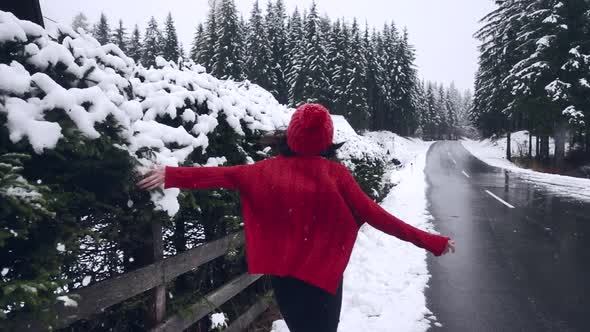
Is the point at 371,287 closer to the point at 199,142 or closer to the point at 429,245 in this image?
the point at 429,245

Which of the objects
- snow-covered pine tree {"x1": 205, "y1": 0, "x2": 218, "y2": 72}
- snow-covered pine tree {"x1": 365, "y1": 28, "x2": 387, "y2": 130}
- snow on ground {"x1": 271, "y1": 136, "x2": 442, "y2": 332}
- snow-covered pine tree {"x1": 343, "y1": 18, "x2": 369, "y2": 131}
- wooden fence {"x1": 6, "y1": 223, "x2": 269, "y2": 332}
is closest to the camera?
wooden fence {"x1": 6, "y1": 223, "x2": 269, "y2": 332}

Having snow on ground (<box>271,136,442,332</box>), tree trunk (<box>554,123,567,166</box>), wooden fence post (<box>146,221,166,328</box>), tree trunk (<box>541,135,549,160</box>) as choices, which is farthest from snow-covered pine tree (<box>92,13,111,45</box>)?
wooden fence post (<box>146,221,166,328</box>)

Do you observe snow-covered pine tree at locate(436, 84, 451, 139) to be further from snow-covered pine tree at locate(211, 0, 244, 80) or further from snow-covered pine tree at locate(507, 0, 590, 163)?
snow-covered pine tree at locate(507, 0, 590, 163)

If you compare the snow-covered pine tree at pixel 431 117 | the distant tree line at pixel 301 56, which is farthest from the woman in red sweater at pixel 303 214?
the snow-covered pine tree at pixel 431 117

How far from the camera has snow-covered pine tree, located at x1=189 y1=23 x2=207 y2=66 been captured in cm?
4699

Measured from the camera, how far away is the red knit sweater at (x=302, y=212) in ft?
6.96

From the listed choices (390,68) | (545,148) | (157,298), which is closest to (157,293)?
(157,298)

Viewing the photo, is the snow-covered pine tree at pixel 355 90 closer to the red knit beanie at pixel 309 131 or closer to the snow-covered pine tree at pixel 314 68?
the snow-covered pine tree at pixel 314 68

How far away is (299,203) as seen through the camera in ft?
6.89

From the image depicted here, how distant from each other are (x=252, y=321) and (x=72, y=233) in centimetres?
264

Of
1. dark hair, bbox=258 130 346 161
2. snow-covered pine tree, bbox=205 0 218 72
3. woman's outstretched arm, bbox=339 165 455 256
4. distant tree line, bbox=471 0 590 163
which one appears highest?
snow-covered pine tree, bbox=205 0 218 72

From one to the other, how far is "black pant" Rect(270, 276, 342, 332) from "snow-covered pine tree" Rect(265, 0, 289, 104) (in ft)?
151

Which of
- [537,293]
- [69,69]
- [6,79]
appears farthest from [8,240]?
[537,293]

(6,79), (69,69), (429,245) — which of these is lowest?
(429,245)
